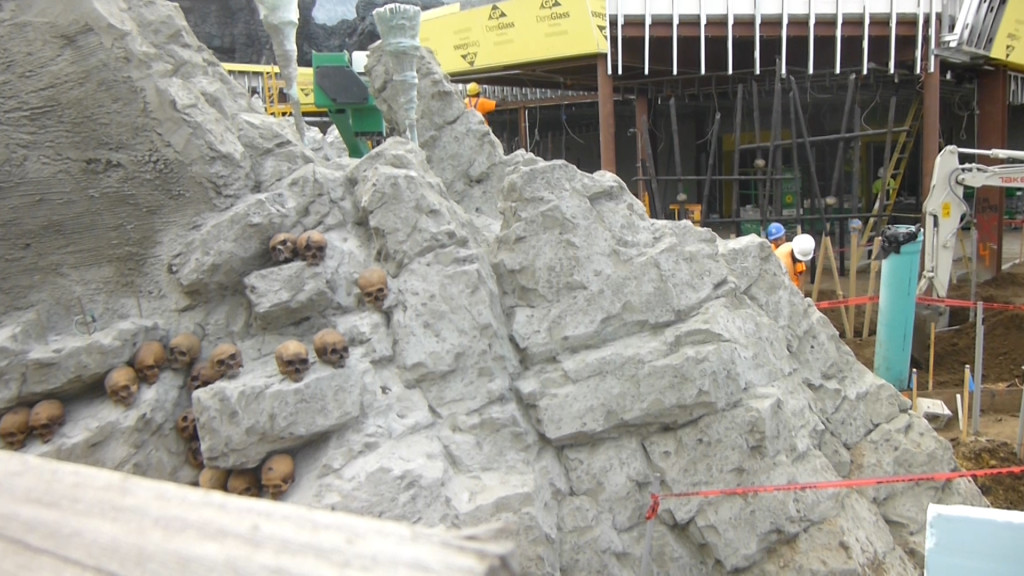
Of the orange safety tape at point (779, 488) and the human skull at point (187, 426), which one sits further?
the orange safety tape at point (779, 488)

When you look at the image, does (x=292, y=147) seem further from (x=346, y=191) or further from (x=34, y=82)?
(x=34, y=82)

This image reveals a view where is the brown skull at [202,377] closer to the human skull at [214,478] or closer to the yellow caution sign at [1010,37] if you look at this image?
the human skull at [214,478]

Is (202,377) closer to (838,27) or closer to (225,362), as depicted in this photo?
(225,362)

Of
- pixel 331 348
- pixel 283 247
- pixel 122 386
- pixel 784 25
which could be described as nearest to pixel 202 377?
pixel 122 386

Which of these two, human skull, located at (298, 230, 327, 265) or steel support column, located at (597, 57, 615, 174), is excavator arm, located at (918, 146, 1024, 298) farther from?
human skull, located at (298, 230, 327, 265)

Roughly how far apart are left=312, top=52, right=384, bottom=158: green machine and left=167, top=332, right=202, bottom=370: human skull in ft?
9.20

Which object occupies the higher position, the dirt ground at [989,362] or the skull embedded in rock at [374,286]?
the skull embedded in rock at [374,286]

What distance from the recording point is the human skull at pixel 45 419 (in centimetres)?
390

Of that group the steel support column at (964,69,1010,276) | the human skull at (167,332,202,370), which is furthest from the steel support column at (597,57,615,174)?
the human skull at (167,332,202,370)

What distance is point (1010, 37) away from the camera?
548 inches

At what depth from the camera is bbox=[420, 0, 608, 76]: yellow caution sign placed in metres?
14.8

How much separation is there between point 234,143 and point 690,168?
1778 cm

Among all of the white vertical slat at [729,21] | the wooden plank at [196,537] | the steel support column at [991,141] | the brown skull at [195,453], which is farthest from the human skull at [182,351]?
the steel support column at [991,141]

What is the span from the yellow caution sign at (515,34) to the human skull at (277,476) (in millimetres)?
12039
